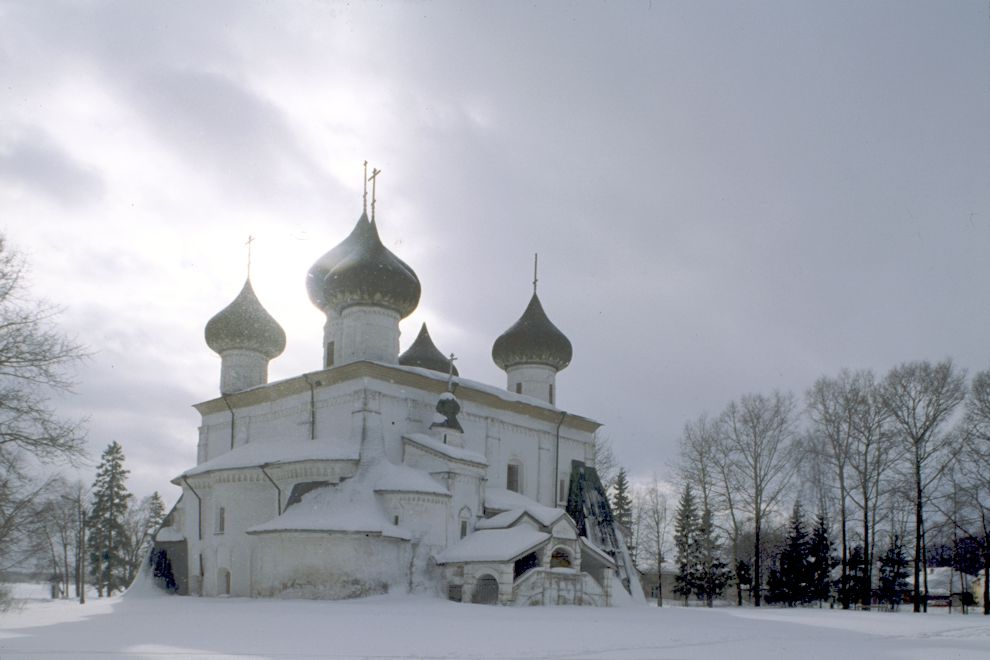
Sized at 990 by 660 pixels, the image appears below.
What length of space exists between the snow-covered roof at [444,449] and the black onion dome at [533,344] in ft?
28.3

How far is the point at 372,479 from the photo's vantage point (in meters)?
25.4

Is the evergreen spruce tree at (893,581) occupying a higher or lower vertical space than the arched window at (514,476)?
lower

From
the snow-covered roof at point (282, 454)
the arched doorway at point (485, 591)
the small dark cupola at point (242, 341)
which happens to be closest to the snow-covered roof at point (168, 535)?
the snow-covered roof at point (282, 454)

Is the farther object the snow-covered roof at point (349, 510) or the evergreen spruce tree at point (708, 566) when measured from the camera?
the evergreen spruce tree at point (708, 566)

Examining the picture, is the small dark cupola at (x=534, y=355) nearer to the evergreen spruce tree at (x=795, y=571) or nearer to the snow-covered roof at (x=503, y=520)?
the snow-covered roof at (x=503, y=520)

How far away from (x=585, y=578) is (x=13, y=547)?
14.8 m

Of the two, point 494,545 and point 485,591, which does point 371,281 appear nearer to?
point 494,545

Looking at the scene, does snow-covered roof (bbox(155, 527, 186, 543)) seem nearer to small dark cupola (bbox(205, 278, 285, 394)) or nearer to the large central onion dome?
small dark cupola (bbox(205, 278, 285, 394))

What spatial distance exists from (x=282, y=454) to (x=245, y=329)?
649 centimetres

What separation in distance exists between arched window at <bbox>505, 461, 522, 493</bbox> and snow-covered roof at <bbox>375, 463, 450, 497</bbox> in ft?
19.2

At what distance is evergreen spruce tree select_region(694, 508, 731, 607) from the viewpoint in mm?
35656

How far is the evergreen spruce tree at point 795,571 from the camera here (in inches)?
1441

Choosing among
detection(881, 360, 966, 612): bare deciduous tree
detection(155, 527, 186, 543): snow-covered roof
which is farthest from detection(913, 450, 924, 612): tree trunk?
detection(155, 527, 186, 543): snow-covered roof

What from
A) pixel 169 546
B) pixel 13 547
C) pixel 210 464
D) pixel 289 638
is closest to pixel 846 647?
pixel 289 638
